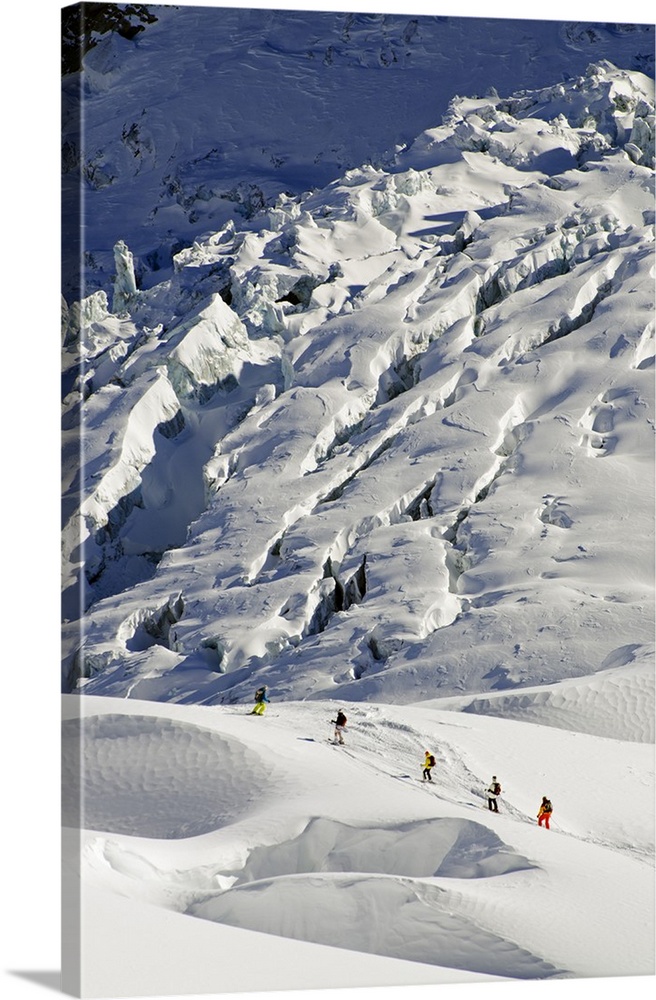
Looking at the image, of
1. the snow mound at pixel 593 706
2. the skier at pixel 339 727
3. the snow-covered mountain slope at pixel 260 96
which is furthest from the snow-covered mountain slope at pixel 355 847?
the snow-covered mountain slope at pixel 260 96

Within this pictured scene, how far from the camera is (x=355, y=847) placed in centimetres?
1473

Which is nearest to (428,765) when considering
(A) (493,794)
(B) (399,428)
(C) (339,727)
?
(A) (493,794)

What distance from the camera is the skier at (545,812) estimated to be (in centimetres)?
1598

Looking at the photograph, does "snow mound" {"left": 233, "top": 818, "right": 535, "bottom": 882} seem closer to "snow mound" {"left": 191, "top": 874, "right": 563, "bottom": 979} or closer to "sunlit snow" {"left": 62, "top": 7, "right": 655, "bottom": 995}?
"sunlit snow" {"left": 62, "top": 7, "right": 655, "bottom": 995}

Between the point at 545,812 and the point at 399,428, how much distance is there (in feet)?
47.7

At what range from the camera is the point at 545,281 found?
109 feet

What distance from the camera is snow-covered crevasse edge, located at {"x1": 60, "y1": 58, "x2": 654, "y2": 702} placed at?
80.2 feet

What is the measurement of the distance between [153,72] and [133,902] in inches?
904

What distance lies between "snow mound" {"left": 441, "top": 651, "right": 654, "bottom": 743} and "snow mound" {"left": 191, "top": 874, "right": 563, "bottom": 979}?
6.92 m

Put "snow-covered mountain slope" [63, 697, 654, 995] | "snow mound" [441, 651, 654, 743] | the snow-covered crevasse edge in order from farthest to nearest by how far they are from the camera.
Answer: the snow-covered crevasse edge → "snow mound" [441, 651, 654, 743] → "snow-covered mountain slope" [63, 697, 654, 995]

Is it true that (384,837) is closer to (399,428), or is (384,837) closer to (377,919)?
(377,919)

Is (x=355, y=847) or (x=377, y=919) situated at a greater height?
(x=377, y=919)

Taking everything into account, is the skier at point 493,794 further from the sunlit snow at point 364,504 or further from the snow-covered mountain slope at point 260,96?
the snow-covered mountain slope at point 260,96

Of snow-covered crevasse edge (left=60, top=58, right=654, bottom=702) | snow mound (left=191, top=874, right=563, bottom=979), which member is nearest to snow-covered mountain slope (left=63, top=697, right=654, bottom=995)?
snow mound (left=191, top=874, right=563, bottom=979)
